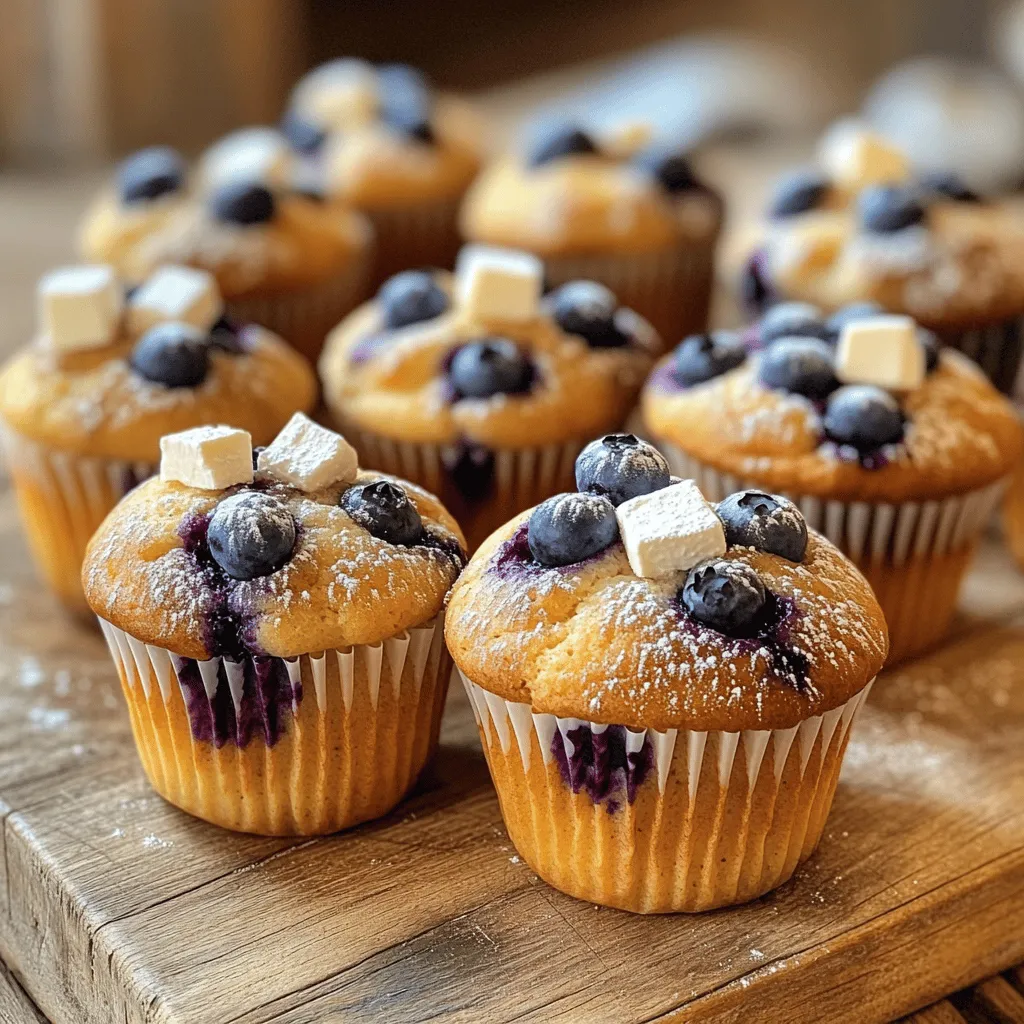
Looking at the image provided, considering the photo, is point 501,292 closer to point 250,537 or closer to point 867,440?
point 867,440

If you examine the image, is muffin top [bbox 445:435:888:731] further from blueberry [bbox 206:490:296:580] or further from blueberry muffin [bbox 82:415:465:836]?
blueberry [bbox 206:490:296:580]

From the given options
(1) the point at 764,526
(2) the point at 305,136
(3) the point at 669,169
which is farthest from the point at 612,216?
(1) the point at 764,526

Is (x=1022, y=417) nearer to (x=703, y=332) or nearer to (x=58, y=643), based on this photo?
(x=703, y=332)

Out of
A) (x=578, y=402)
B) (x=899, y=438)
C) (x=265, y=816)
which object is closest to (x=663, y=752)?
(x=265, y=816)

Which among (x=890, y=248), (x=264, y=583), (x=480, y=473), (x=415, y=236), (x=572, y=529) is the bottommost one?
(x=415, y=236)

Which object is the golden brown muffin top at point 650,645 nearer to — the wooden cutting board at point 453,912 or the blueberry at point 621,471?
the blueberry at point 621,471
